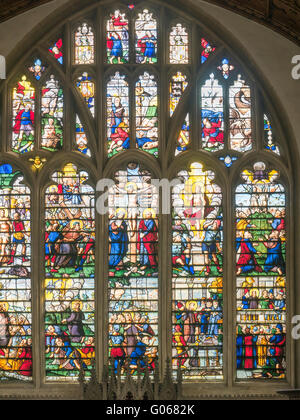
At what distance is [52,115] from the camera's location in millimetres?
15406

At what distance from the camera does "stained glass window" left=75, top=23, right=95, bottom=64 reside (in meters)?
15.5

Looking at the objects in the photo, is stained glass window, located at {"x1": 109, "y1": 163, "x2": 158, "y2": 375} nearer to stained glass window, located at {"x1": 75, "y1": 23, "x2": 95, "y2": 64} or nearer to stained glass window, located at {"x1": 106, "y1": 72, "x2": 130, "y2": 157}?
stained glass window, located at {"x1": 106, "y1": 72, "x2": 130, "y2": 157}

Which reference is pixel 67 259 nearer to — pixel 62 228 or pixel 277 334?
pixel 62 228

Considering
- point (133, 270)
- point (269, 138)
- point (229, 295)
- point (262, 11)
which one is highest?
point (262, 11)

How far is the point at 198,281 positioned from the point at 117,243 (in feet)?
4.65

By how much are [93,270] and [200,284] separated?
67.1 inches

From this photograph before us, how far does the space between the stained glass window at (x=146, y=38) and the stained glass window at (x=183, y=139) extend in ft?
3.80

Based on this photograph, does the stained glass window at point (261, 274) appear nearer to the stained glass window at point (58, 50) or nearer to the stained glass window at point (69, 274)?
the stained glass window at point (69, 274)

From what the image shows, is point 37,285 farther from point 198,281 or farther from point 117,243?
point 198,281

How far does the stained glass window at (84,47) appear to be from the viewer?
15469 millimetres

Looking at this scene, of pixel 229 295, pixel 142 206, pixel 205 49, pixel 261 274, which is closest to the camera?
pixel 229 295

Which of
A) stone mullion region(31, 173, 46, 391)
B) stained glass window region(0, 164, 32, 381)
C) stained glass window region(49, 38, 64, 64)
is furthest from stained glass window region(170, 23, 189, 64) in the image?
stained glass window region(0, 164, 32, 381)

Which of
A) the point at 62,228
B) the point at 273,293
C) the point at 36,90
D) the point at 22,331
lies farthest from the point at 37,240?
the point at 273,293

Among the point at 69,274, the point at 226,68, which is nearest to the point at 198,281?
the point at 69,274
